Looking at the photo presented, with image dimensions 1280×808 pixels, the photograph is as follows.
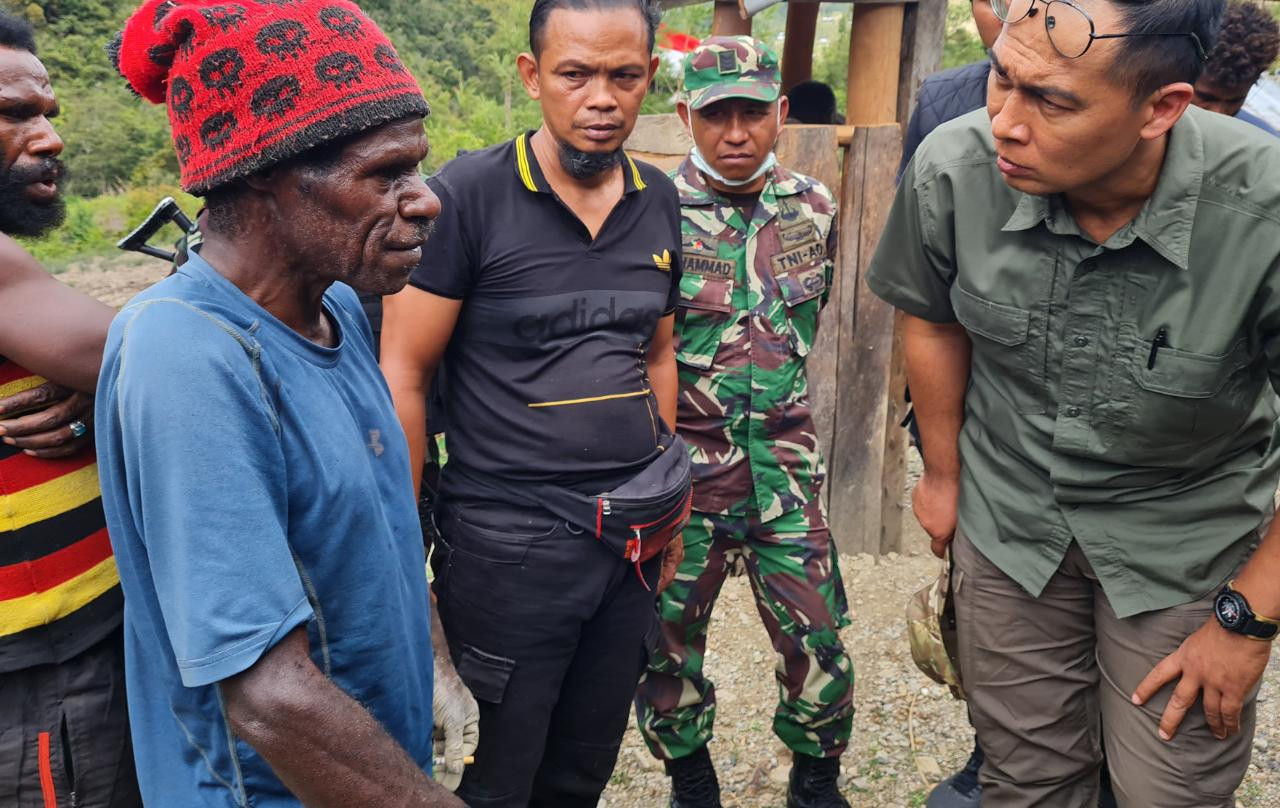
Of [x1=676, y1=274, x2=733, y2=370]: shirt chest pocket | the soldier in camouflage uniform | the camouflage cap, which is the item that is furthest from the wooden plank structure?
[x1=676, y1=274, x2=733, y2=370]: shirt chest pocket

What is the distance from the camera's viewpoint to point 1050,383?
222 cm

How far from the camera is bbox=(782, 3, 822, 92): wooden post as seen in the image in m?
5.71

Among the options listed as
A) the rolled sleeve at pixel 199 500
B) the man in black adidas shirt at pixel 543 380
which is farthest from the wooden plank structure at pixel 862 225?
the rolled sleeve at pixel 199 500

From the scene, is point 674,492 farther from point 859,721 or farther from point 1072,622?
point 859,721

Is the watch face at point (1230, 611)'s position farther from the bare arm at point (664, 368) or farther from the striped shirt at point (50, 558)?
the striped shirt at point (50, 558)

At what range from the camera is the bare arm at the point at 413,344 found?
2.31 metres

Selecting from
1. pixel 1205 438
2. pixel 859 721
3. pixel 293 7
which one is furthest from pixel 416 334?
pixel 859 721

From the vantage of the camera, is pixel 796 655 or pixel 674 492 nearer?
pixel 674 492

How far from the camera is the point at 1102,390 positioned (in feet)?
7.02

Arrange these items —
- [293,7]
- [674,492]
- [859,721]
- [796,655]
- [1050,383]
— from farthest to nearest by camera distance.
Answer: [859,721], [796,655], [674,492], [1050,383], [293,7]

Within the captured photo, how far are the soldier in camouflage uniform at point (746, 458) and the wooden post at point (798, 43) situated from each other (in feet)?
9.27

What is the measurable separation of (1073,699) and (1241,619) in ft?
1.53

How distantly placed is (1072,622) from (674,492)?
998 millimetres

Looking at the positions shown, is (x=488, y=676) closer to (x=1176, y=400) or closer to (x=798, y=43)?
(x=1176, y=400)
